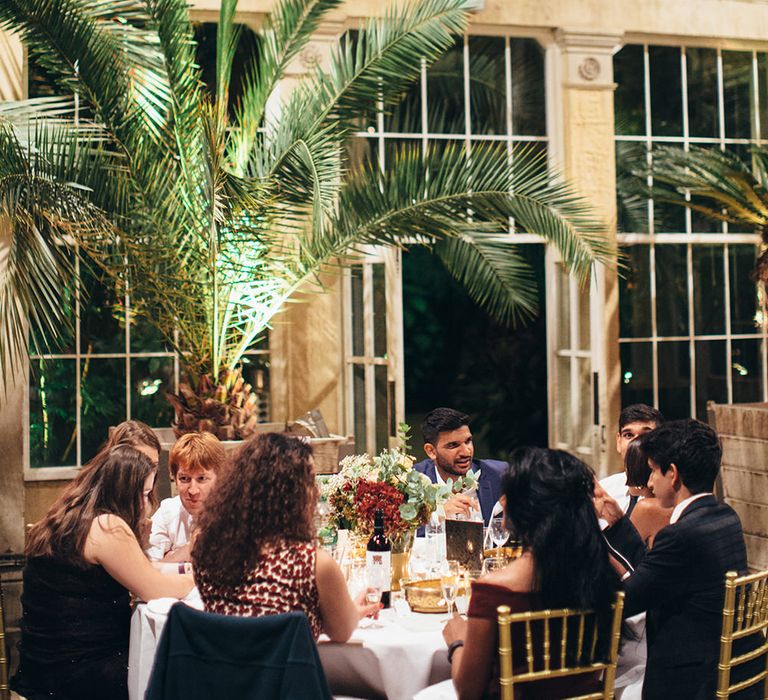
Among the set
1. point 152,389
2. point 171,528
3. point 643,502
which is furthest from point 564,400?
point 171,528

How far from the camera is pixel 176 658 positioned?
2676mm

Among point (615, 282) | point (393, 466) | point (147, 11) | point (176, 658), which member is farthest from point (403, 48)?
point (176, 658)

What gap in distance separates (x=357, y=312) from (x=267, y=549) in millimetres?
4668

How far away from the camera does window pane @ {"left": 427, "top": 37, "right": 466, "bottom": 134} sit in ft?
26.2

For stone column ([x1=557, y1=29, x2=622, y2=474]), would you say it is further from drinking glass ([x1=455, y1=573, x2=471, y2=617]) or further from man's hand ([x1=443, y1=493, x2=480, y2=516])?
drinking glass ([x1=455, y1=573, x2=471, y2=617])

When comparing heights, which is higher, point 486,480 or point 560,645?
point 486,480

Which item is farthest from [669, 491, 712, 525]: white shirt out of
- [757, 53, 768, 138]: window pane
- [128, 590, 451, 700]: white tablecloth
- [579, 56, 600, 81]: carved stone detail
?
[757, 53, 768, 138]: window pane

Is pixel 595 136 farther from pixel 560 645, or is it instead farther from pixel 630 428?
pixel 560 645

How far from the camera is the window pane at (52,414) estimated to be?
7105 mm

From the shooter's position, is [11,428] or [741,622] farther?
[11,428]

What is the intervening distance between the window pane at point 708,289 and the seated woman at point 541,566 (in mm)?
5951

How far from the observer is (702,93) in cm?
848

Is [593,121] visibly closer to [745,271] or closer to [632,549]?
[745,271]

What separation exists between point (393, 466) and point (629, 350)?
487 cm
